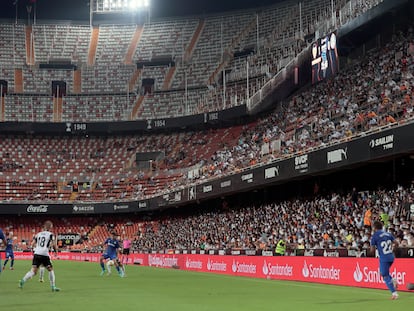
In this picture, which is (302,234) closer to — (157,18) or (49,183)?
(49,183)

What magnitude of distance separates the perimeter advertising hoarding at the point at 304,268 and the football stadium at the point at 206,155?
95 millimetres

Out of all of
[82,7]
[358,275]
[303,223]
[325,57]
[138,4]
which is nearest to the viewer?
[358,275]

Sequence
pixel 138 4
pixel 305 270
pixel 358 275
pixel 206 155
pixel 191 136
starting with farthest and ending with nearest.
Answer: pixel 138 4 < pixel 191 136 < pixel 206 155 < pixel 305 270 < pixel 358 275

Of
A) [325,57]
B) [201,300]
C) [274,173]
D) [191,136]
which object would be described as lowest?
[201,300]

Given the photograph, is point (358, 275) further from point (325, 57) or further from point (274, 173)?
point (325, 57)

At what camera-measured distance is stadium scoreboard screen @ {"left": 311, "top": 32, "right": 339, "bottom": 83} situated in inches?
1688

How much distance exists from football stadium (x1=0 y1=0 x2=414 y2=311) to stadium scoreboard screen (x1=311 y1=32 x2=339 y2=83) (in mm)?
159

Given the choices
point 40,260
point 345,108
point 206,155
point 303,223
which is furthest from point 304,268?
point 206,155

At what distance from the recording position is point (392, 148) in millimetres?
30234

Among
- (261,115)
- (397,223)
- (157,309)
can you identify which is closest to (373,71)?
(397,223)

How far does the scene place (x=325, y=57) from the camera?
44281 millimetres

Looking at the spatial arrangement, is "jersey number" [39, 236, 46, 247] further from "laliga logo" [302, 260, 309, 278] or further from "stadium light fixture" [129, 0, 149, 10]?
"stadium light fixture" [129, 0, 149, 10]

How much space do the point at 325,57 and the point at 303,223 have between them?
11.9m

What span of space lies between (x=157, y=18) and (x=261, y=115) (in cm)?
2747
